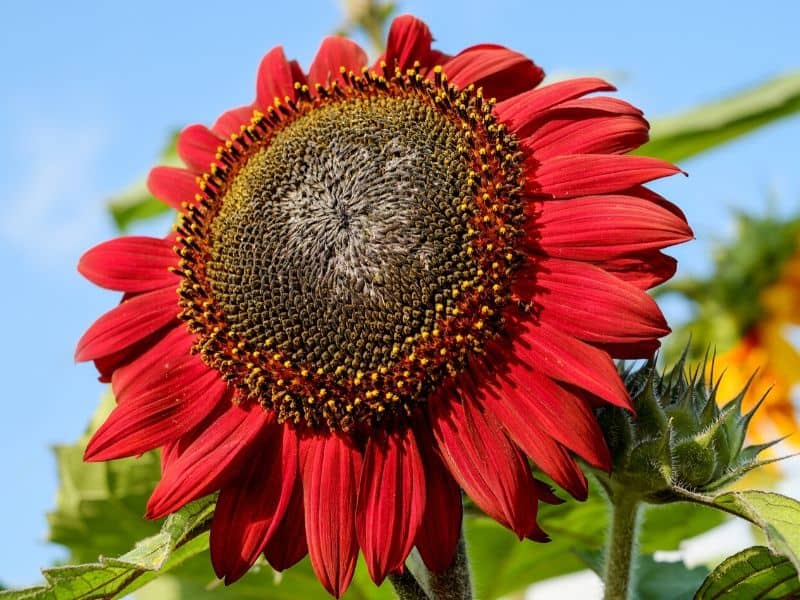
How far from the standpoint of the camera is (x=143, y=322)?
1.45 metres

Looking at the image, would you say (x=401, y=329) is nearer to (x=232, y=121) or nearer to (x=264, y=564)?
(x=232, y=121)

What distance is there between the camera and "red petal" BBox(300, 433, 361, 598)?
1.23 meters

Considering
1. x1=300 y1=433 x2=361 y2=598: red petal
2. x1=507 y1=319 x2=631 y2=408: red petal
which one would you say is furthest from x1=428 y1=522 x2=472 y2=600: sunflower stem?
x1=507 y1=319 x2=631 y2=408: red petal

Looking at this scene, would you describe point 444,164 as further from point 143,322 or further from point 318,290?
point 143,322

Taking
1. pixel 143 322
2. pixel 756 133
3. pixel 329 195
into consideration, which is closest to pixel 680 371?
pixel 329 195

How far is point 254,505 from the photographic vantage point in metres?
1.29

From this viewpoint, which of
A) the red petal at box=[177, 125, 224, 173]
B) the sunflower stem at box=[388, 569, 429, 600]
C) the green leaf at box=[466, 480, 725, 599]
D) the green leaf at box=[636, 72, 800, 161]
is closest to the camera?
the sunflower stem at box=[388, 569, 429, 600]

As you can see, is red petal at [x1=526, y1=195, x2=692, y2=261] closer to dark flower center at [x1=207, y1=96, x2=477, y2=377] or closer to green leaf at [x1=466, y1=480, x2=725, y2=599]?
dark flower center at [x1=207, y1=96, x2=477, y2=377]

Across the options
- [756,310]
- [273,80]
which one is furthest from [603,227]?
[756,310]

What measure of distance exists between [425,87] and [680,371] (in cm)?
48

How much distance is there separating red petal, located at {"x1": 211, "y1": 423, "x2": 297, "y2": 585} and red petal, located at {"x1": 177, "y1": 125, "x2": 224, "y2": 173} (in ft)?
1.55

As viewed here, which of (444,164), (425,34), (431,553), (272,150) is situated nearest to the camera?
(431,553)

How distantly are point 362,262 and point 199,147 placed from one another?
0.48 meters

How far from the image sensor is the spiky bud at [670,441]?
1280 mm
